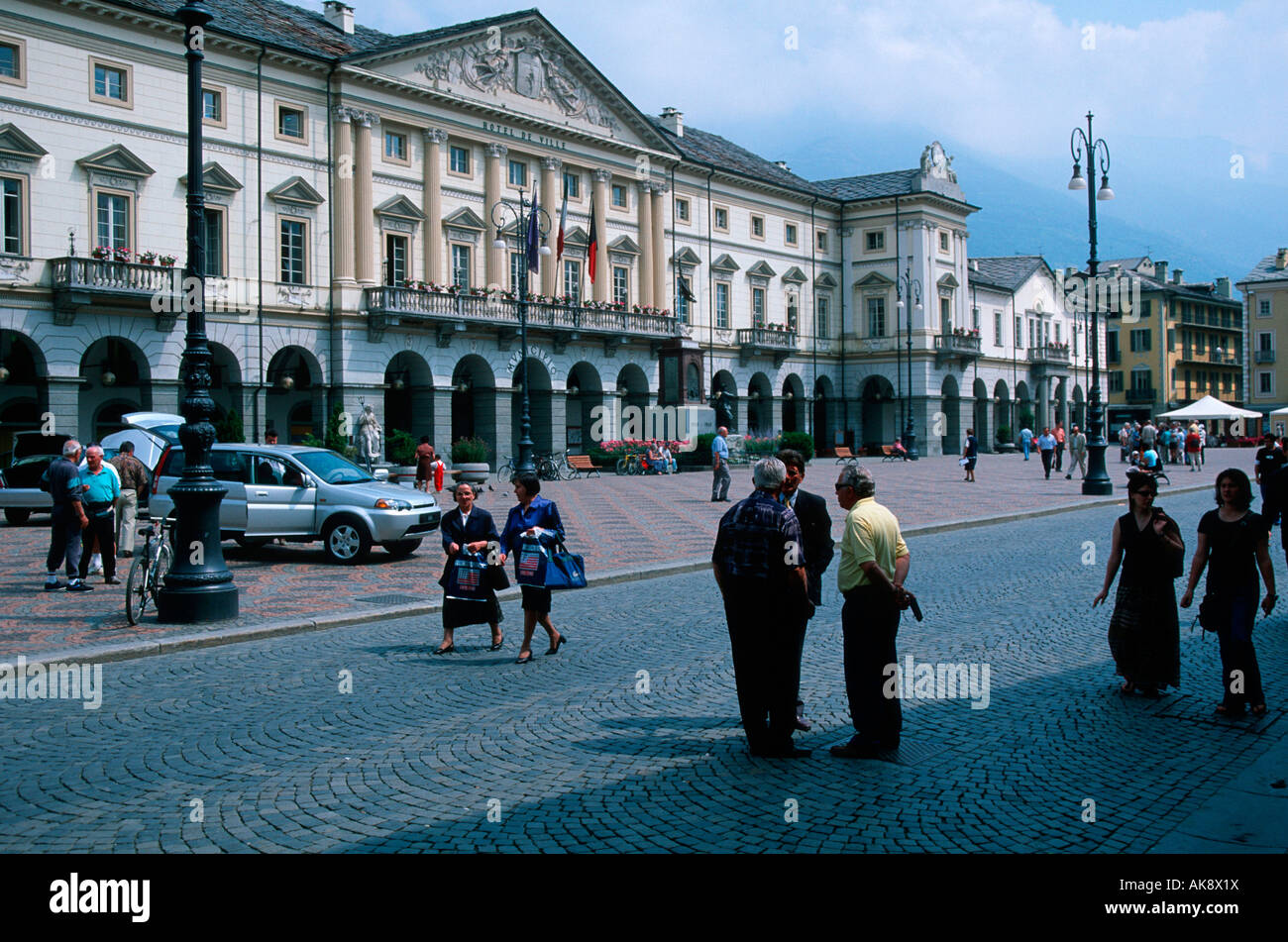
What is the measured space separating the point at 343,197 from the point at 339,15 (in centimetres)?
888

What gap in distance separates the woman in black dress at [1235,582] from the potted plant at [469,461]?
3075 centimetres

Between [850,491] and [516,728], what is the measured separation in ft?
8.48

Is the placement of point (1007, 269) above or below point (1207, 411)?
above

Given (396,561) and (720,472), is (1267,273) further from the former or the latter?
(396,561)

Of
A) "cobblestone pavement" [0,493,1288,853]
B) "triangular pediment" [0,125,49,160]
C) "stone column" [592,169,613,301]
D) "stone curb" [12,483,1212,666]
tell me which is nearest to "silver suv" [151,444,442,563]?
"stone curb" [12,483,1212,666]

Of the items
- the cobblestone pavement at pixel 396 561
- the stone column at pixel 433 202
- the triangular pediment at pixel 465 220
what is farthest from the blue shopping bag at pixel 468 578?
the triangular pediment at pixel 465 220

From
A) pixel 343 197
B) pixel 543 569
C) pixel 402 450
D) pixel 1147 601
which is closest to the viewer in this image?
pixel 1147 601

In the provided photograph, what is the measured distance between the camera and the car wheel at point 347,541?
55.0ft

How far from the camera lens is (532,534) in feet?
31.5

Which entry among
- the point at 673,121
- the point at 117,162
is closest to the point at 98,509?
the point at 117,162

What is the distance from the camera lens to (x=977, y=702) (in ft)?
25.3

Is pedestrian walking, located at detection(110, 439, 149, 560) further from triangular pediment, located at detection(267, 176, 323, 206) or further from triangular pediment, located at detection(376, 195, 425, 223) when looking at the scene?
triangular pediment, located at detection(376, 195, 425, 223)

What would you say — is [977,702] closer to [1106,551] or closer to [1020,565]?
[1020,565]

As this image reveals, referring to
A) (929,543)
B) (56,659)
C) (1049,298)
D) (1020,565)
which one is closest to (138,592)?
(56,659)
